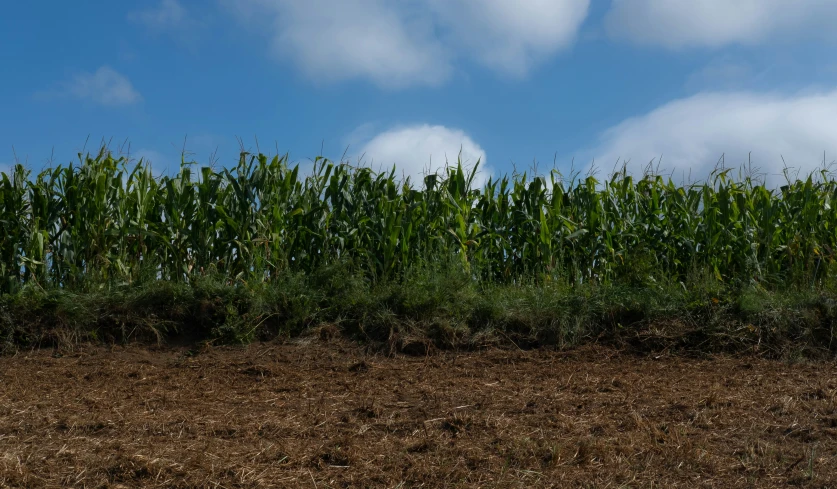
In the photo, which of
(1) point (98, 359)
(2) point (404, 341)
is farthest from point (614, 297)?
(1) point (98, 359)

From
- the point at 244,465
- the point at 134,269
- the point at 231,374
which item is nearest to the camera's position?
the point at 244,465

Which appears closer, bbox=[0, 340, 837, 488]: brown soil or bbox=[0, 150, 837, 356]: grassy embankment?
bbox=[0, 340, 837, 488]: brown soil

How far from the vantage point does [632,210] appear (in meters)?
9.02

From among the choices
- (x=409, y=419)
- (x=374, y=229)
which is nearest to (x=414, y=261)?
(x=374, y=229)

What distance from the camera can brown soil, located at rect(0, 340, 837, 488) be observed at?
3.86 m

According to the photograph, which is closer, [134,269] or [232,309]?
[232,309]

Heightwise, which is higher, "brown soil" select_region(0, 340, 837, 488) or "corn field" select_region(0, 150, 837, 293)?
"corn field" select_region(0, 150, 837, 293)

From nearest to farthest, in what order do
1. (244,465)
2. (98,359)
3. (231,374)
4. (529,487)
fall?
(529,487), (244,465), (231,374), (98,359)

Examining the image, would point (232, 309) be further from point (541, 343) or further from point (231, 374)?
point (541, 343)

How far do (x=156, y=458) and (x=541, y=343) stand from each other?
4.26 metres

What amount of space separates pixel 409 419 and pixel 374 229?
147 inches

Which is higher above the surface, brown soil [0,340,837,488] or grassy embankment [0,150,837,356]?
grassy embankment [0,150,837,356]

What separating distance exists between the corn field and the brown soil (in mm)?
1334

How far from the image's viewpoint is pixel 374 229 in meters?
8.27
